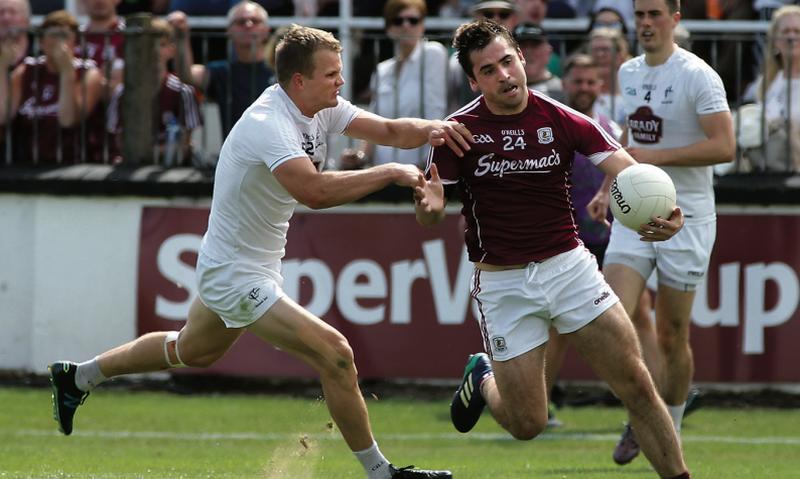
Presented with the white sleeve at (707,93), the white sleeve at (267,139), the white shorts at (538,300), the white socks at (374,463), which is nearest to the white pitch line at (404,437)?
the white sleeve at (707,93)

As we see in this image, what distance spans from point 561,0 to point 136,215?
455 cm

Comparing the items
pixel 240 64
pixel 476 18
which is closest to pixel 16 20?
pixel 240 64

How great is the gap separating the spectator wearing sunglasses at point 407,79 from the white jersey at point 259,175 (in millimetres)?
4498

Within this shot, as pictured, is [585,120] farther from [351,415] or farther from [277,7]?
[277,7]

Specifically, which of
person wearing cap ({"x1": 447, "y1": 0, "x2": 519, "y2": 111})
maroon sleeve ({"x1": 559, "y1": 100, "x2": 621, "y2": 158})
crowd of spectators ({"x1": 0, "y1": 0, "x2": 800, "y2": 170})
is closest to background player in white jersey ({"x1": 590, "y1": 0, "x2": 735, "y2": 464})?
maroon sleeve ({"x1": 559, "y1": 100, "x2": 621, "y2": 158})

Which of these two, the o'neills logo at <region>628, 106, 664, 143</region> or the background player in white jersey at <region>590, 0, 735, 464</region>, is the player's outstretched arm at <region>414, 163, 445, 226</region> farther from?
the o'neills logo at <region>628, 106, 664, 143</region>

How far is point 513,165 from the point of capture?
730 cm

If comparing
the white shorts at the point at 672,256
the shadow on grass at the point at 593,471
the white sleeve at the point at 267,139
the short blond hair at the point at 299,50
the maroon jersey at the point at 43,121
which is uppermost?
the short blond hair at the point at 299,50

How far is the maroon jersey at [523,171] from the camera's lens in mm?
7293

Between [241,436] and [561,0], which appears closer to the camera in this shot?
[241,436]

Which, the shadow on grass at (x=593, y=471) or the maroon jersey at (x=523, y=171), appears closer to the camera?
the maroon jersey at (x=523, y=171)

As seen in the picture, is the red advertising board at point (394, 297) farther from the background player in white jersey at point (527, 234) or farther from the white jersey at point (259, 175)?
the background player in white jersey at point (527, 234)

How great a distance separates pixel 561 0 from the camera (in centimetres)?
1378

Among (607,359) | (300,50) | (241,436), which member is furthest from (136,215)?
(607,359)
